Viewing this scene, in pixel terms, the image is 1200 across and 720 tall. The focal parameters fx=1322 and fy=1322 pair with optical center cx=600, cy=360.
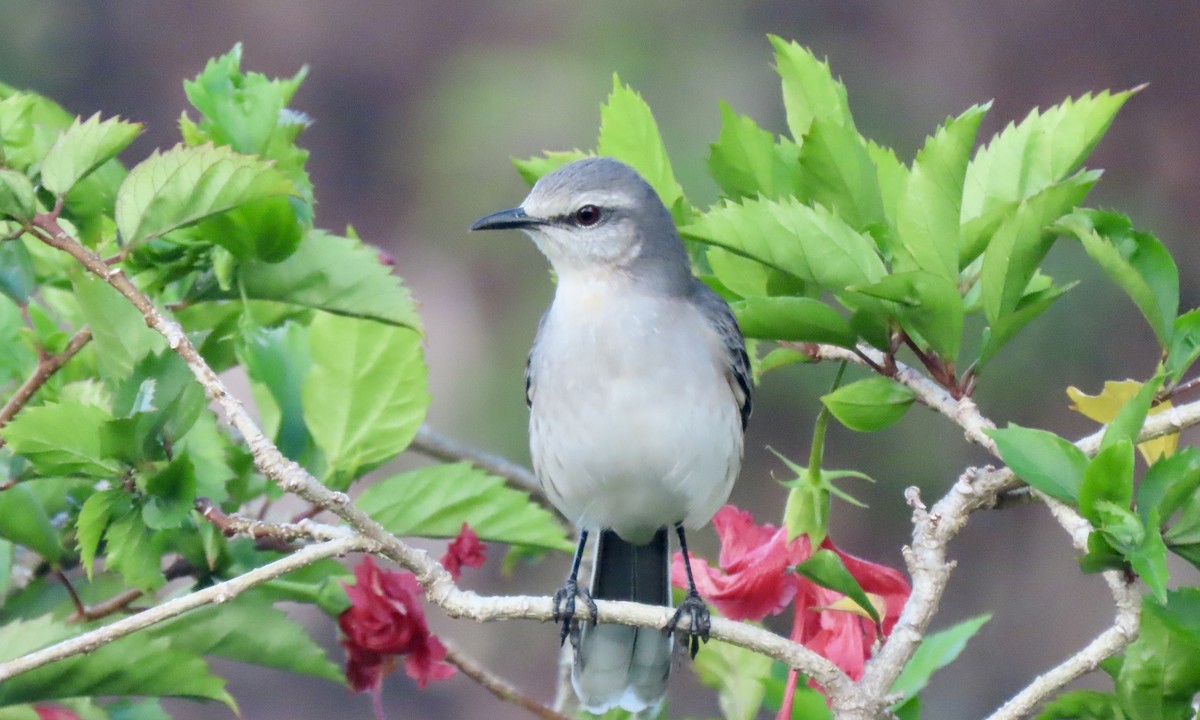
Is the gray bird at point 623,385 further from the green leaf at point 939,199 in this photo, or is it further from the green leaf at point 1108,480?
the green leaf at point 1108,480

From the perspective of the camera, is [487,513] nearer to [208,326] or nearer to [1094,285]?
[208,326]

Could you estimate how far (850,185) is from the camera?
1031 millimetres

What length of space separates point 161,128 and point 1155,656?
4.11 meters

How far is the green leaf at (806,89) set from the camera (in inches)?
43.3

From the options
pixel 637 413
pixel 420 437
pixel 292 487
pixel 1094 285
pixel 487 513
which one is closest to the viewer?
pixel 292 487

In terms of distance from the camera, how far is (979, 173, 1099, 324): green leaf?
→ 0.90 metres

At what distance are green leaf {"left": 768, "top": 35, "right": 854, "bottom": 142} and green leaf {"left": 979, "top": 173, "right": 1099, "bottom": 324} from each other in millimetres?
215

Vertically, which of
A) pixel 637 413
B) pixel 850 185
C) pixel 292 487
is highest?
pixel 850 185

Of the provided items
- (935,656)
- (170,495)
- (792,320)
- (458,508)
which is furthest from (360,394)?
(935,656)

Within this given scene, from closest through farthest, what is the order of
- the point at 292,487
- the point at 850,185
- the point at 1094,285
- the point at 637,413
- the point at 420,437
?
the point at 292,487 < the point at 850,185 < the point at 637,413 < the point at 420,437 < the point at 1094,285

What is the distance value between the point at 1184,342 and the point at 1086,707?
27cm

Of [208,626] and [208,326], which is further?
[208,326]

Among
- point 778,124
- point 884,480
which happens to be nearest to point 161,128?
point 778,124

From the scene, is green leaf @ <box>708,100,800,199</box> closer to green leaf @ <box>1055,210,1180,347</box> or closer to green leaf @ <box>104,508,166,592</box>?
green leaf @ <box>1055,210,1180,347</box>
